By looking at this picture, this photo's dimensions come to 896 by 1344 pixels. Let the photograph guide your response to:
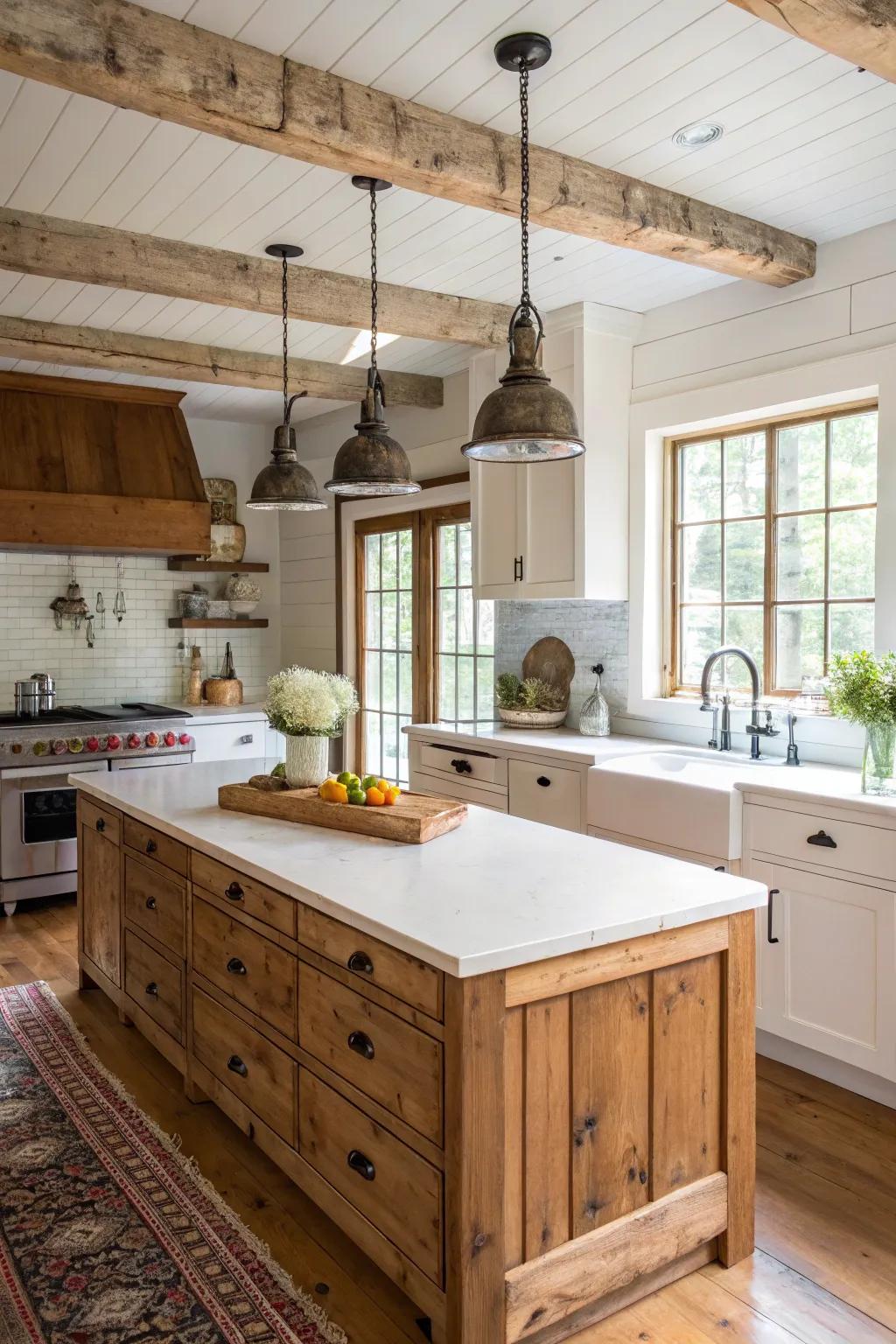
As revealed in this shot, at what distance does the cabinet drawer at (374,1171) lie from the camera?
1883 millimetres

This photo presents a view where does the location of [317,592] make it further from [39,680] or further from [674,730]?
[674,730]

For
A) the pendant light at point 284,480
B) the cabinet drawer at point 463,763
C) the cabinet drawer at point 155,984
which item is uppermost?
the pendant light at point 284,480

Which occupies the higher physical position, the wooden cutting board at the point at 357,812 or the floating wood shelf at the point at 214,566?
the floating wood shelf at the point at 214,566

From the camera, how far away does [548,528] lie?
4.52 metres

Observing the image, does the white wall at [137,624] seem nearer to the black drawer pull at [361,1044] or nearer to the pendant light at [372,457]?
the pendant light at [372,457]

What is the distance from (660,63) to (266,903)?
2.27 m

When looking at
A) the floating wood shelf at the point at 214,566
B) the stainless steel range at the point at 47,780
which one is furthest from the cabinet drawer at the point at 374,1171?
the floating wood shelf at the point at 214,566

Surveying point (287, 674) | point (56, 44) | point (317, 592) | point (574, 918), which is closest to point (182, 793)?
point (287, 674)

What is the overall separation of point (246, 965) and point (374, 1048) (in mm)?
670

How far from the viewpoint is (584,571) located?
4.35m

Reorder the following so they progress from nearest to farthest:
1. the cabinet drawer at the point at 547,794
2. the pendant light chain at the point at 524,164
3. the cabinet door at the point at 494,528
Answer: the pendant light chain at the point at 524,164, the cabinet drawer at the point at 547,794, the cabinet door at the point at 494,528

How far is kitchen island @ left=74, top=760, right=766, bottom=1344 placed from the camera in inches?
71.7

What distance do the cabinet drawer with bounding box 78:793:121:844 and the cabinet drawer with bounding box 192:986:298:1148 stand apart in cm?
86

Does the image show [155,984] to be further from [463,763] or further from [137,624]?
[137,624]
